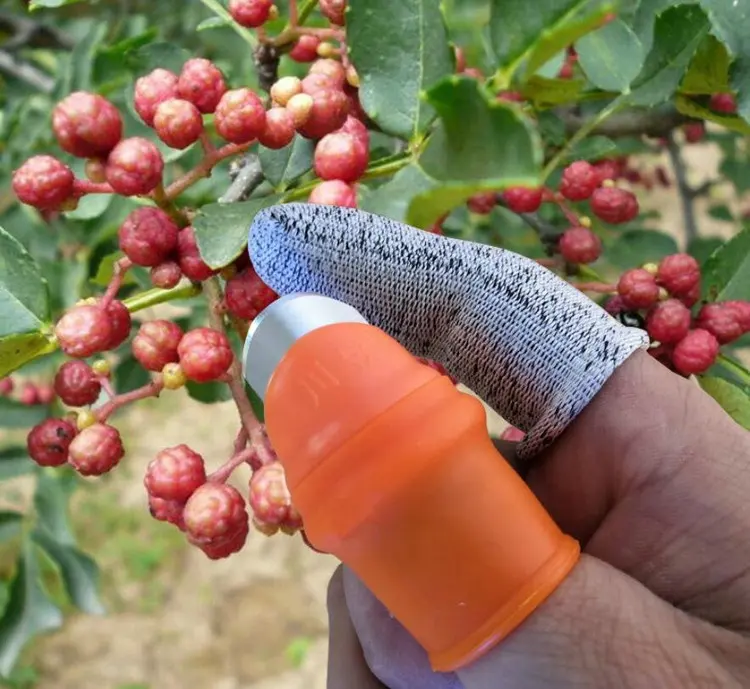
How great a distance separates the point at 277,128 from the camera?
0.51 metres

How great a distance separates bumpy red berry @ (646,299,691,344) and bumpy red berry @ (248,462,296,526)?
311 mm

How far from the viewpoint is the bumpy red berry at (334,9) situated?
56 cm

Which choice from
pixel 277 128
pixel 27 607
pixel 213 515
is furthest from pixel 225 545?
pixel 27 607

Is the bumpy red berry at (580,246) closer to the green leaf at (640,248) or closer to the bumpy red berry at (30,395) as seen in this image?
the green leaf at (640,248)

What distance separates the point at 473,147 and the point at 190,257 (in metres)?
0.22

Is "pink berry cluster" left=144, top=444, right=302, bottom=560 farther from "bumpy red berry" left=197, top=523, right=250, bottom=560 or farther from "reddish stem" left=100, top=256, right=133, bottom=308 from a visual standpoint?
"reddish stem" left=100, top=256, right=133, bottom=308

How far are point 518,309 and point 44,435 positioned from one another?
1.11 ft

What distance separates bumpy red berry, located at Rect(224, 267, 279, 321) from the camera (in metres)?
0.52

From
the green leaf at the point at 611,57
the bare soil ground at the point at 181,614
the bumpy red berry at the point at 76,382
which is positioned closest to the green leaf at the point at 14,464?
the bumpy red berry at the point at 76,382

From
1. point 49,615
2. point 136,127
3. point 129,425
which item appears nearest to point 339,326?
point 136,127

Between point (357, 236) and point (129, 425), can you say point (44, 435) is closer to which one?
point (357, 236)

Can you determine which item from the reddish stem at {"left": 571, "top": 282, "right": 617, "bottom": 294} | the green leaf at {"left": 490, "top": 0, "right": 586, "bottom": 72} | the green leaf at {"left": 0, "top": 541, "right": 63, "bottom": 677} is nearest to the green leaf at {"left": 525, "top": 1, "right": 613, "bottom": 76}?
the green leaf at {"left": 490, "top": 0, "right": 586, "bottom": 72}

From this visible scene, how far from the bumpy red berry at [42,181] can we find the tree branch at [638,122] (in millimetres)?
461

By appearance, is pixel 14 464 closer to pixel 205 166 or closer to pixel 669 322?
pixel 205 166
